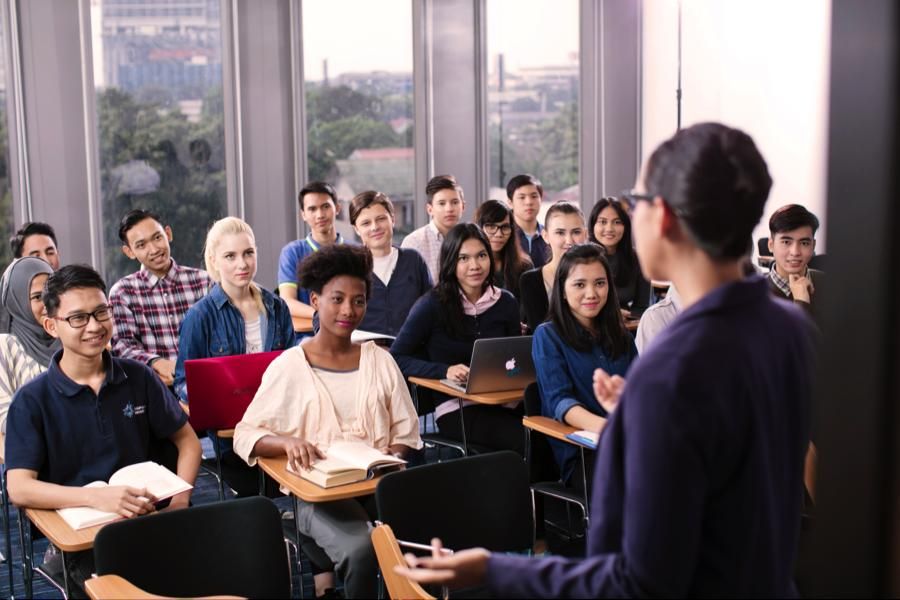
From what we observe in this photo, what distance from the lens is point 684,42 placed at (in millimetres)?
7738

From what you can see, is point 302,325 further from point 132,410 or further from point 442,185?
point 132,410

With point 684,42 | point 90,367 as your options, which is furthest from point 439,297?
point 684,42

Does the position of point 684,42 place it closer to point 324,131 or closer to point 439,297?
point 324,131

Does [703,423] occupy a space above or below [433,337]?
above

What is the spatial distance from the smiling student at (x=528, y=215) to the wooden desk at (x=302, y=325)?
5.75 feet

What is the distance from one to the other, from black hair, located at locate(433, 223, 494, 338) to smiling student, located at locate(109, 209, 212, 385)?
1202 millimetres

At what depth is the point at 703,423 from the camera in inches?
44.3

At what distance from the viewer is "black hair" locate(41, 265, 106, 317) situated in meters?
3.00

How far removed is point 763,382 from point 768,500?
5.6 inches

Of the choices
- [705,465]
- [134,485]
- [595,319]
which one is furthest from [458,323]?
[705,465]

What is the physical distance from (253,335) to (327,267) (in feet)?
2.93

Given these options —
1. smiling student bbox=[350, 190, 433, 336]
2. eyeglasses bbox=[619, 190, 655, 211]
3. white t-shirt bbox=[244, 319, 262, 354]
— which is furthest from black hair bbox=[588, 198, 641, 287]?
eyeglasses bbox=[619, 190, 655, 211]

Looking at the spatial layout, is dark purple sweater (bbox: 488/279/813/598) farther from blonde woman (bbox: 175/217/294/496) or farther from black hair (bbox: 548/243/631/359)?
blonde woman (bbox: 175/217/294/496)

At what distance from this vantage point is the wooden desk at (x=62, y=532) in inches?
95.1
